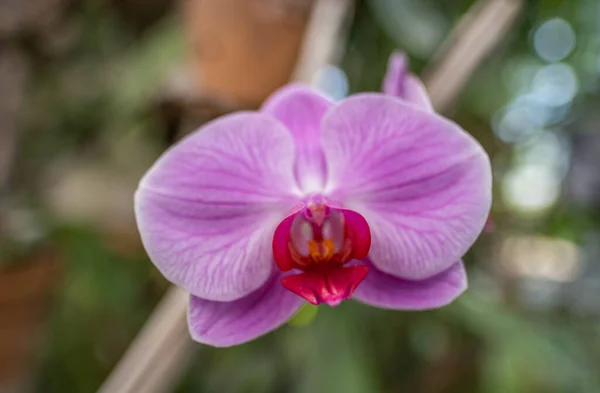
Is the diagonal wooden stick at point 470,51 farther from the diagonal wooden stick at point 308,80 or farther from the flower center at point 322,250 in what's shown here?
the flower center at point 322,250

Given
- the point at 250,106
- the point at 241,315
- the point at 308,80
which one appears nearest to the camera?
the point at 241,315

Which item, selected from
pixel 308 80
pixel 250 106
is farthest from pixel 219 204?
pixel 250 106

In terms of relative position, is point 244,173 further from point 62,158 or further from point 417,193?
point 62,158

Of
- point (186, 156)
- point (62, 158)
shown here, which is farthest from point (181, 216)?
point (62, 158)

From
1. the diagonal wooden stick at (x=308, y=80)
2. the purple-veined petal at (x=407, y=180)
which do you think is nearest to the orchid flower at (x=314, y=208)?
the purple-veined petal at (x=407, y=180)

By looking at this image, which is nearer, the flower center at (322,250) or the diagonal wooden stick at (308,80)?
the flower center at (322,250)

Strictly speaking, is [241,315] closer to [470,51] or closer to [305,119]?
[305,119]
